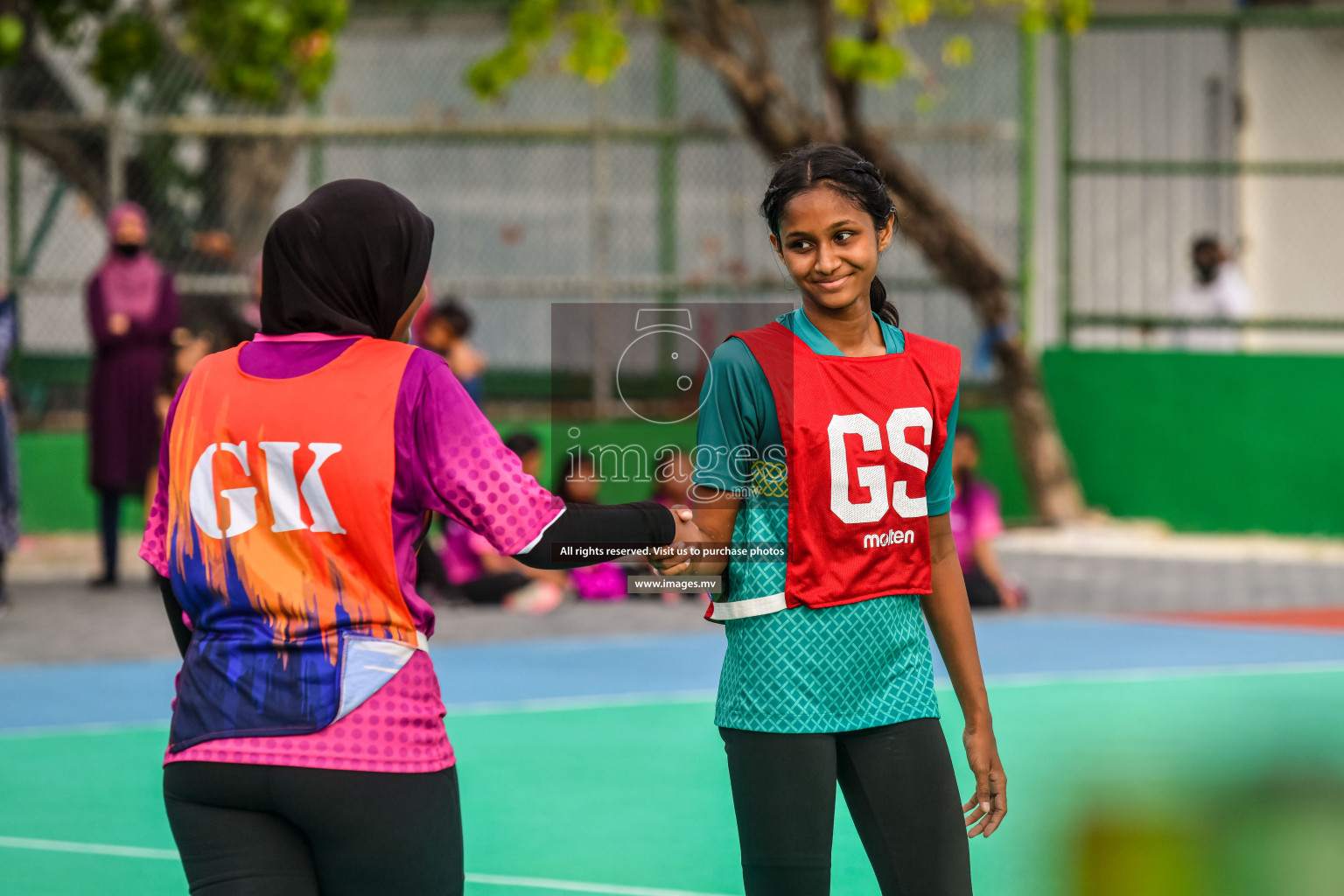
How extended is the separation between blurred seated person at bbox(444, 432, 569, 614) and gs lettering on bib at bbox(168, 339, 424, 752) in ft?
27.5

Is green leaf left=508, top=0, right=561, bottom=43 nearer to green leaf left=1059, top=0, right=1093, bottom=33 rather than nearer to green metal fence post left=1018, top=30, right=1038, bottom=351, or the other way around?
green leaf left=1059, top=0, right=1093, bottom=33

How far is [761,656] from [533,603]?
26.6 ft

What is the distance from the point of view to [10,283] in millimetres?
14734

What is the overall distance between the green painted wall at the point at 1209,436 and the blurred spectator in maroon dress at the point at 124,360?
7562 mm

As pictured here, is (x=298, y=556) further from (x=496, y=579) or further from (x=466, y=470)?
(x=496, y=579)

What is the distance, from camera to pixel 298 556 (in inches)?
117

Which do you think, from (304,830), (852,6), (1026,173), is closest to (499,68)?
(852,6)

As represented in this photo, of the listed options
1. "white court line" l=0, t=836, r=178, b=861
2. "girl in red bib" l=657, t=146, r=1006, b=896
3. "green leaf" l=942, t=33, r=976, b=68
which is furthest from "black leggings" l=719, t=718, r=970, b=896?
"green leaf" l=942, t=33, r=976, b=68

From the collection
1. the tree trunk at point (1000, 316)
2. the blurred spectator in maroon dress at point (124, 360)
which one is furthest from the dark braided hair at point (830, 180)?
the tree trunk at point (1000, 316)

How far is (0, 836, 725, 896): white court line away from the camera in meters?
5.68

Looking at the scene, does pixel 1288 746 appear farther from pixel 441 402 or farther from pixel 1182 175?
pixel 1182 175

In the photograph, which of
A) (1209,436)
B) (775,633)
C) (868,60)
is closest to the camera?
(775,633)

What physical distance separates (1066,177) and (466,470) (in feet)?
44.5

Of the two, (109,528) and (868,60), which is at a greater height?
(868,60)
